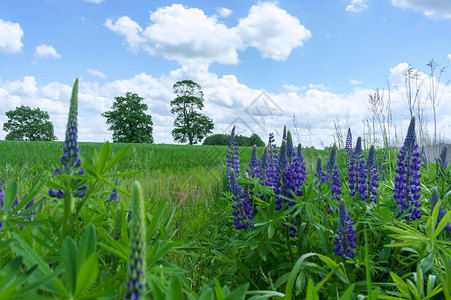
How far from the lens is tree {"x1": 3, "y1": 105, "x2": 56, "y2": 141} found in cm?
5862

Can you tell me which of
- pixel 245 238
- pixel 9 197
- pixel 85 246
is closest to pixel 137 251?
pixel 85 246

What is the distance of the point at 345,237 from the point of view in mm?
2297

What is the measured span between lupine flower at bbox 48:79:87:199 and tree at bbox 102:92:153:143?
56390 millimetres

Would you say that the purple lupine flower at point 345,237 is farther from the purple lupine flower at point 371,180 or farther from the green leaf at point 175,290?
the green leaf at point 175,290

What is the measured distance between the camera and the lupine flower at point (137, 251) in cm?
64

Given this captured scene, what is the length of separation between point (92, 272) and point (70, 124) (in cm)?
57

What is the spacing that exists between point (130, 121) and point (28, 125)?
18.7m

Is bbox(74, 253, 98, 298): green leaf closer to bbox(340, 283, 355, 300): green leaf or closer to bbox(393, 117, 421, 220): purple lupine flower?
bbox(340, 283, 355, 300): green leaf

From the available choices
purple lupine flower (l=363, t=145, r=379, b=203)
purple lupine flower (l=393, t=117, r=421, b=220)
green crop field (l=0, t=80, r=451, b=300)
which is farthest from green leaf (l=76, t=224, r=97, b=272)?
purple lupine flower (l=363, t=145, r=379, b=203)

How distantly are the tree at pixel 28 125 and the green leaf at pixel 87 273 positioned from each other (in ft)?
212

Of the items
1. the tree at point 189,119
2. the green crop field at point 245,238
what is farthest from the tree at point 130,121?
the green crop field at point 245,238

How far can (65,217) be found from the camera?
1.27 meters

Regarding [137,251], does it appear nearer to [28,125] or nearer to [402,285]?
[402,285]

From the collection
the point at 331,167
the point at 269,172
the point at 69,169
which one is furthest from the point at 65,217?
the point at 331,167
